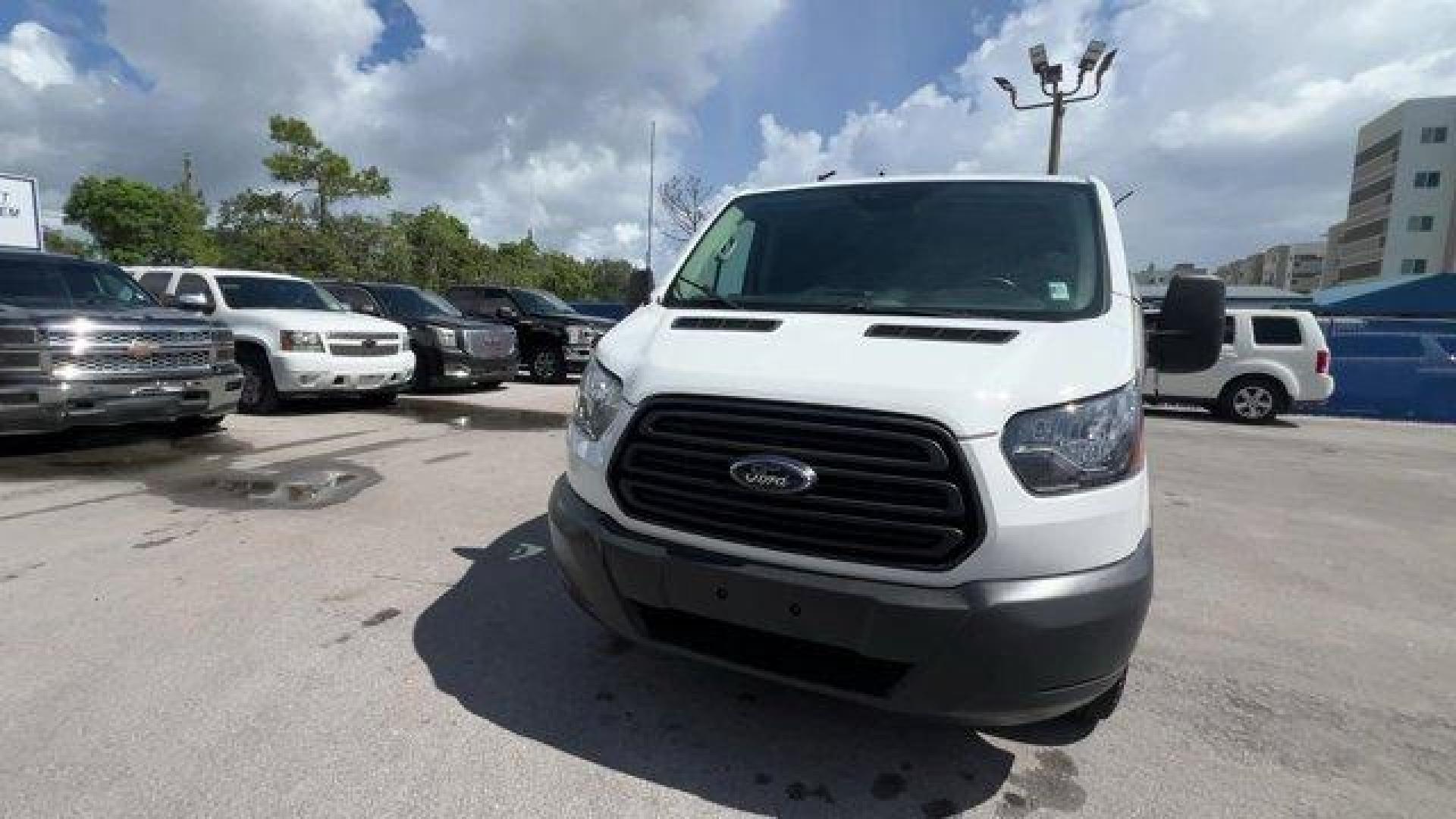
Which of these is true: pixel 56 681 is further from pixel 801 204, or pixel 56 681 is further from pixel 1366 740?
pixel 1366 740

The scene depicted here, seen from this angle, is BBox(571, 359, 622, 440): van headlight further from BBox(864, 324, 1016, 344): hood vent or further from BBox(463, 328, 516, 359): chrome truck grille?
BBox(463, 328, 516, 359): chrome truck grille

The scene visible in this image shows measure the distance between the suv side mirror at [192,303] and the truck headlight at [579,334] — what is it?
6.50m

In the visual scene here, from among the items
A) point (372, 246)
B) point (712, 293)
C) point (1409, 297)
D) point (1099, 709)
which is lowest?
point (1099, 709)

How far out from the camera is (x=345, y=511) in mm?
5016

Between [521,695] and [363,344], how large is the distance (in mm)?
7743

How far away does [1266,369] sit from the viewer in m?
12.2

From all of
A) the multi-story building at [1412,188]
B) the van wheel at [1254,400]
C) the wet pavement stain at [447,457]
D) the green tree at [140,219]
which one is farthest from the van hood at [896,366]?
the multi-story building at [1412,188]

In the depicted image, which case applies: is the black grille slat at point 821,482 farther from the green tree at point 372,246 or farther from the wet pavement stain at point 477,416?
the green tree at point 372,246

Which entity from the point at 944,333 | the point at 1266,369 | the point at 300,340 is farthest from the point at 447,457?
the point at 1266,369

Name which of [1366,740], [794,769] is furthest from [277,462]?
[1366,740]

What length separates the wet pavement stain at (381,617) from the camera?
3.29 meters

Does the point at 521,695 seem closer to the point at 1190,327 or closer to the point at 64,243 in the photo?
the point at 1190,327

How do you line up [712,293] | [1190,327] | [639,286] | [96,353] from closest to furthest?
[1190,327] < [712,293] < [639,286] < [96,353]

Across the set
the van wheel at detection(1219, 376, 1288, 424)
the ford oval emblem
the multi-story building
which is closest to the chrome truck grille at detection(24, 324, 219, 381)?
the ford oval emblem
